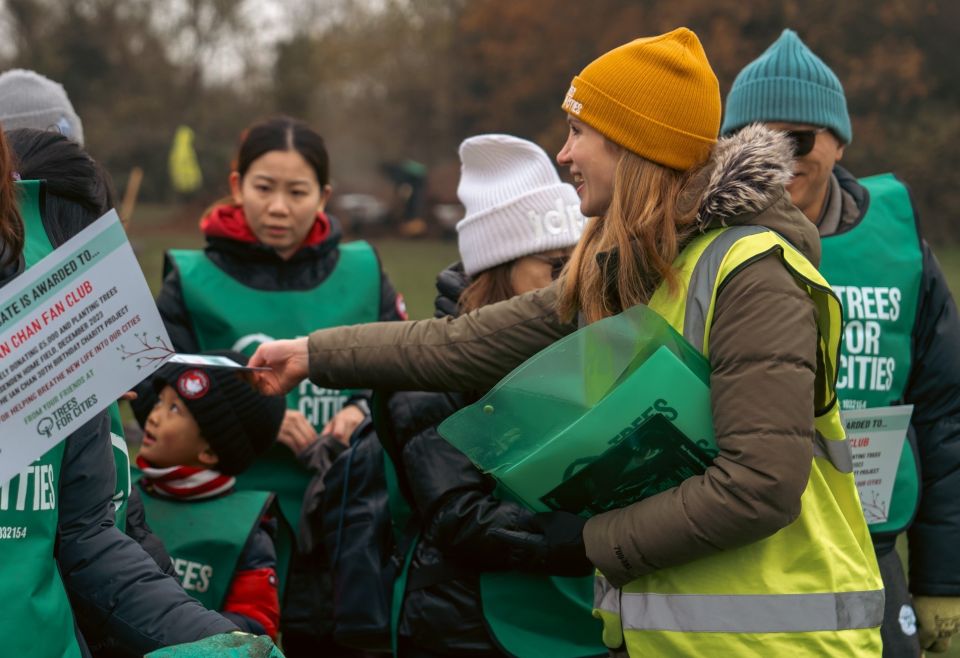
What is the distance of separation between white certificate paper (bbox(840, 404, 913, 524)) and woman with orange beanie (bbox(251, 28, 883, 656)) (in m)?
0.93

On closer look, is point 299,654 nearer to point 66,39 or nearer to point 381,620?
point 381,620

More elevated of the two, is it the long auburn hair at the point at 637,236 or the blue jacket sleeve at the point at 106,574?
the long auburn hair at the point at 637,236

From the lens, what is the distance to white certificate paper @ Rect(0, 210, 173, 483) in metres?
1.89

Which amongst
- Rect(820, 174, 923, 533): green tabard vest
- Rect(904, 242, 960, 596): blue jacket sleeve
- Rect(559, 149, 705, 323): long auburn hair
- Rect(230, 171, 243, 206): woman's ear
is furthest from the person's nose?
Rect(230, 171, 243, 206): woman's ear

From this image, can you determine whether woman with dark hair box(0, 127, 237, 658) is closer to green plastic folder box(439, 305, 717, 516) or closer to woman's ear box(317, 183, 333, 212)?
green plastic folder box(439, 305, 717, 516)

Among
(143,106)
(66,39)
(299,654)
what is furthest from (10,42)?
(299,654)

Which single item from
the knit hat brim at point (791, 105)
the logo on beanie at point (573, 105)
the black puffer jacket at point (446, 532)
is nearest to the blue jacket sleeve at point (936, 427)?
the knit hat brim at point (791, 105)

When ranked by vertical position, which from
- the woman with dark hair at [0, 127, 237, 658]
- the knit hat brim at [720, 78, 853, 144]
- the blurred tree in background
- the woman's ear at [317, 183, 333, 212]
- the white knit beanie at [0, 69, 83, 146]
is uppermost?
the blurred tree in background

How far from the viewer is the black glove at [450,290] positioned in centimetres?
338

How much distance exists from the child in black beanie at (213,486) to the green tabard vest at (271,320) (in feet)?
1.41

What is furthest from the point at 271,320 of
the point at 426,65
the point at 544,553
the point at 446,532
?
the point at 426,65

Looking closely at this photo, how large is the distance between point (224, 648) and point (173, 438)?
1754 mm

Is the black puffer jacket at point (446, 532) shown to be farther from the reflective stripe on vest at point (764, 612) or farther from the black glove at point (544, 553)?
the reflective stripe on vest at point (764, 612)

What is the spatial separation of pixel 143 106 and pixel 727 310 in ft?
142
